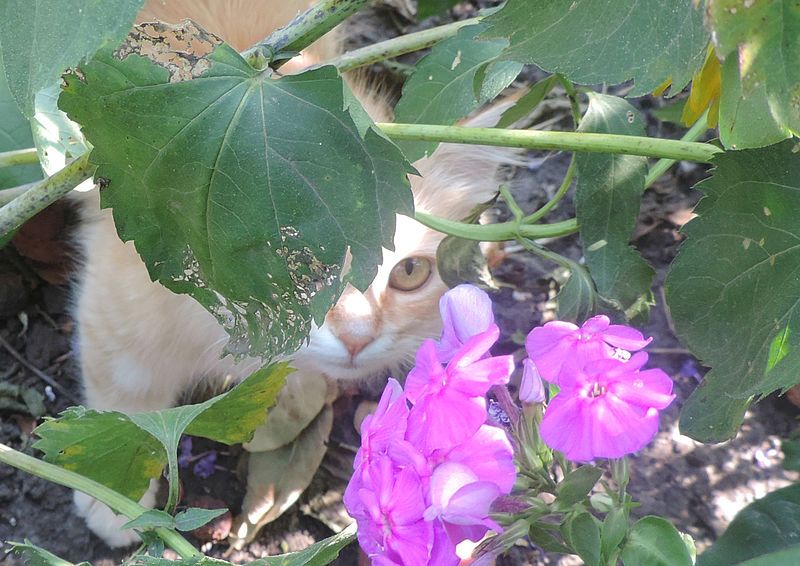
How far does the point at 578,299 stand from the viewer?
2.89ft

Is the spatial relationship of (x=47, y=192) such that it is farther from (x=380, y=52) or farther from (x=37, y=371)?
(x=37, y=371)

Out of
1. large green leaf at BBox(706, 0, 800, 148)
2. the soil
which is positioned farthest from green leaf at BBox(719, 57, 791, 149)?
the soil

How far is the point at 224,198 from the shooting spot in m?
0.60

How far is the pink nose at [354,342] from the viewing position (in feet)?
3.81

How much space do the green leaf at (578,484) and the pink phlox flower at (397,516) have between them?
12 centimetres

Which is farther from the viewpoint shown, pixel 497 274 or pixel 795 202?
pixel 497 274

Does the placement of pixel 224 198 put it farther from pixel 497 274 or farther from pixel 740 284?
pixel 497 274

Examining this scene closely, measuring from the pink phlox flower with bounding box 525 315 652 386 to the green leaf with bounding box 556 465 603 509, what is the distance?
0.07 meters

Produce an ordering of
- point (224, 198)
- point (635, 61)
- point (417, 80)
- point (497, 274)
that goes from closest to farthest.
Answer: point (635, 61), point (224, 198), point (417, 80), point (497, 274)

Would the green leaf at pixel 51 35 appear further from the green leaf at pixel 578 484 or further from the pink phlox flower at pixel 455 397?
the green leaf at pixel 578 484

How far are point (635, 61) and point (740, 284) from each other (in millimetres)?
234

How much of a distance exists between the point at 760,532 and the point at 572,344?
0.33 m

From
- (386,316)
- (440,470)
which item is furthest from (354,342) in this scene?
(440,470)

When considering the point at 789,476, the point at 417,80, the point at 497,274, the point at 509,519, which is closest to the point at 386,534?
the point at 509,519
